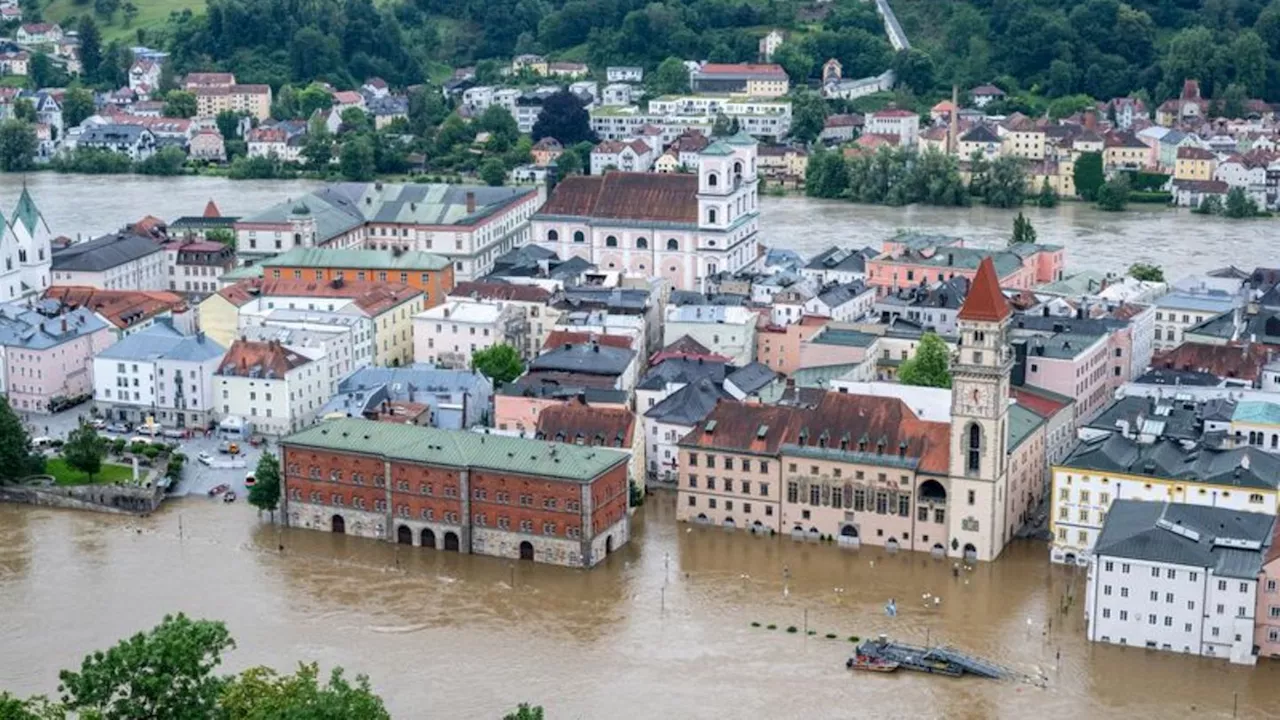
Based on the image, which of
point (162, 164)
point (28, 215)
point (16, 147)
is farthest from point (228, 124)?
point (28, 215)

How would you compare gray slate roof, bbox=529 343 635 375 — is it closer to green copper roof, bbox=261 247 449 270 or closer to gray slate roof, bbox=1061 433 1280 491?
green copper roof, bbox=261 247 449 270

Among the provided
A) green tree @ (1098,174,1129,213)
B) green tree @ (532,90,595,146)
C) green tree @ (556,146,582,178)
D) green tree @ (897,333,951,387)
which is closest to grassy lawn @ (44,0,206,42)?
green tree @ (532,90,595,146)

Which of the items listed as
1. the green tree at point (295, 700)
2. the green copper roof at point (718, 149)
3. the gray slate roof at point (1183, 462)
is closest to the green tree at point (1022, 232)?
the green copper roof at point (718, 149)

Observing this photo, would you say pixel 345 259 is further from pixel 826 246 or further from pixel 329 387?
pixel 826 246

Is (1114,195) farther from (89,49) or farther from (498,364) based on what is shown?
(89,49)

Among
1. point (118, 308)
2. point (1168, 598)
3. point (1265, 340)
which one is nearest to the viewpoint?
point (1168, 598)

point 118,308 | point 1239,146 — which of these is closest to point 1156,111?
point 1239,146
